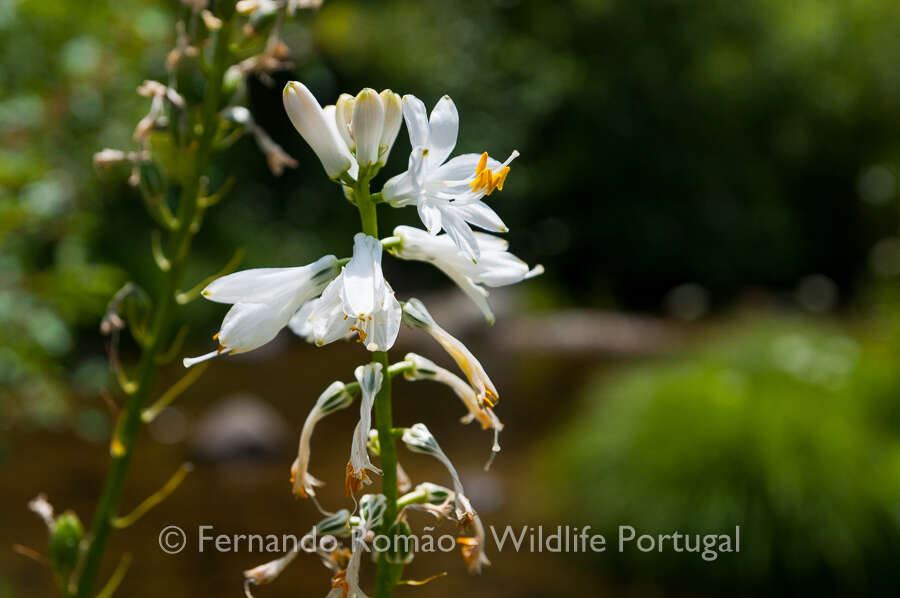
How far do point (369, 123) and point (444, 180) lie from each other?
0.14 m

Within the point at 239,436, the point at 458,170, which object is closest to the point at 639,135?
the point at 239,436

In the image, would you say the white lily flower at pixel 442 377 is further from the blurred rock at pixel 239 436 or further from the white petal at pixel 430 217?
the blurred rock at pixel 239 436

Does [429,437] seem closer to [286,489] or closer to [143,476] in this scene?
[286,489]

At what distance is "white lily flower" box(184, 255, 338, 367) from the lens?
0.89 meters

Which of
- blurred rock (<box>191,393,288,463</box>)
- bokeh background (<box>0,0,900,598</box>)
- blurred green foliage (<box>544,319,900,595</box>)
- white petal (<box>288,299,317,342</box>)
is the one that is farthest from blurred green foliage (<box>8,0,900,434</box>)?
white petal (<box>288,299,317,342</box>)

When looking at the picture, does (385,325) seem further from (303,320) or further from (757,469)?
(757,469)

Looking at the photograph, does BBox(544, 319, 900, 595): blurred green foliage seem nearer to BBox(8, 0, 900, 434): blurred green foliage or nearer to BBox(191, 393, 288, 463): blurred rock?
BBox(191, 393, 288, 463): blurred rock

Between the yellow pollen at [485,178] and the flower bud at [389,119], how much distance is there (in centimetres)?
10

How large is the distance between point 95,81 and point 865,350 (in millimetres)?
4758

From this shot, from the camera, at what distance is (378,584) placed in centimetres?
94

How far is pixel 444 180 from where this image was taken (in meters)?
1.01

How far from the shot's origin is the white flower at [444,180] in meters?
0.92

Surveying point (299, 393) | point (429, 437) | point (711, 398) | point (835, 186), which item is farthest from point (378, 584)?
point (835, 186)

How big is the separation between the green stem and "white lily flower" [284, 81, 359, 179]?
43 centimetres
